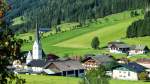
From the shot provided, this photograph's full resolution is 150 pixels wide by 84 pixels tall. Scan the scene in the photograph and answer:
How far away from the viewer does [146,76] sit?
249 ft

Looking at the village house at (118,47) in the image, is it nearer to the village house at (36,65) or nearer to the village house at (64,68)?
the village house at (36,65)

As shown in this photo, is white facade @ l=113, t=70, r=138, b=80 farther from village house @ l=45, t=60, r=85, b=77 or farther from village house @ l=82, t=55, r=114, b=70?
village house @ l=82, t=55, r=114, b=70

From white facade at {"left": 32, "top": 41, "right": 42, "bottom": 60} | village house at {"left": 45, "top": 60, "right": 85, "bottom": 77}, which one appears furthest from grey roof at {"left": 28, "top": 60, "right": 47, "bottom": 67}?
village house at {"left": 45, "top": 60, "right": 85, "bottom": 77}

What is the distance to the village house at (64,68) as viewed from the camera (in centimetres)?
8456

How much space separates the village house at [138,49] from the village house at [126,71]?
117 feet

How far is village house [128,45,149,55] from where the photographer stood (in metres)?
122

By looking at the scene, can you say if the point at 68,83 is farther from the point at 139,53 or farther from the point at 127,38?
the point at 127,38

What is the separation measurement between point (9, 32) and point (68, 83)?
49223 mm

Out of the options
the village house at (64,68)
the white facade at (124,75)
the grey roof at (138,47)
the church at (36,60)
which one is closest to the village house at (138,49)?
the grey roof at (138,47)

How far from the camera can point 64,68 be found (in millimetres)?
85312

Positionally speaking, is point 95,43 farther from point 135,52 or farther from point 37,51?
point 37,51

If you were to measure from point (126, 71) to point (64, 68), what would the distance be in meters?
11.5

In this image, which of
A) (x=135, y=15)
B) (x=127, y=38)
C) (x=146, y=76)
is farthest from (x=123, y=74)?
(x=135, y=15)

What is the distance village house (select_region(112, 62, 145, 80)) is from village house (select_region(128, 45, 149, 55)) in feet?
117
